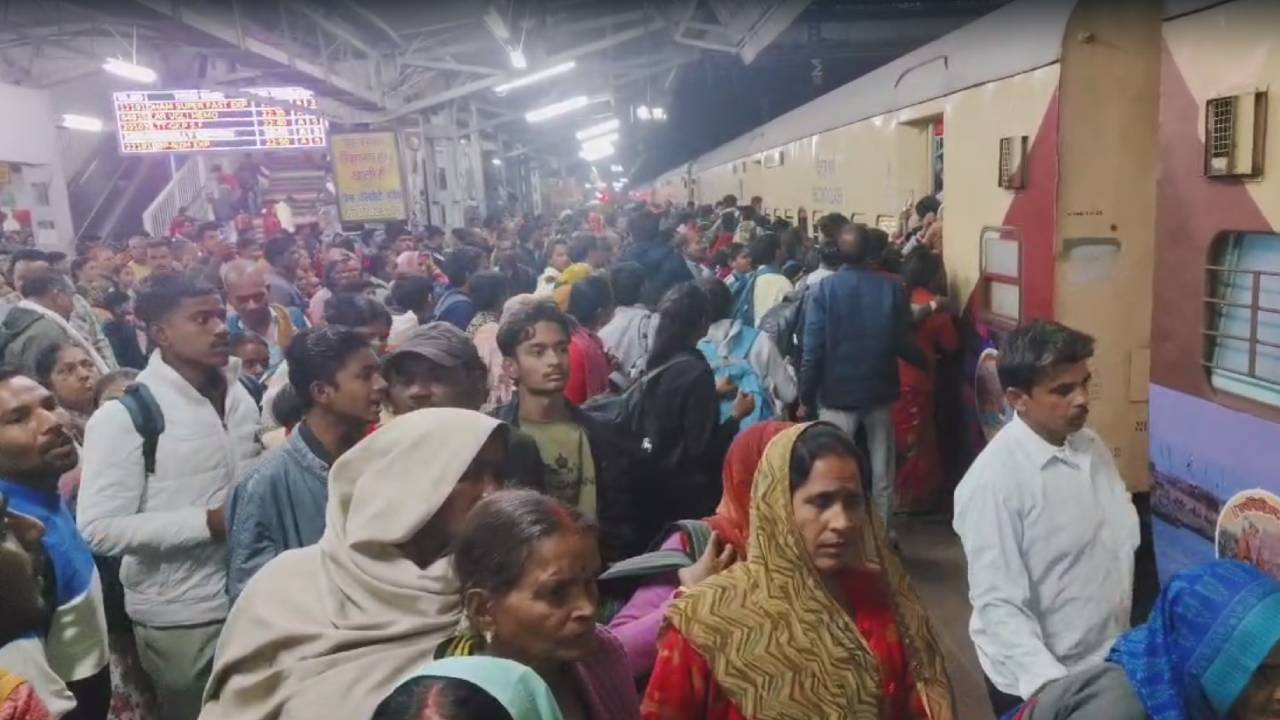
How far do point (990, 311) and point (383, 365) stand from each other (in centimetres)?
314

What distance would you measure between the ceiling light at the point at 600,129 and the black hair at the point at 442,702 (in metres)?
25.1

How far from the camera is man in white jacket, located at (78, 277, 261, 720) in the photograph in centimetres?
257

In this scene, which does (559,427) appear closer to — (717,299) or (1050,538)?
(1050,538)

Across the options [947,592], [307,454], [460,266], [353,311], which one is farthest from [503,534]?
[460,266]

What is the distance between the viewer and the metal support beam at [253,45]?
758 cm

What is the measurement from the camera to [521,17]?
1012 cm

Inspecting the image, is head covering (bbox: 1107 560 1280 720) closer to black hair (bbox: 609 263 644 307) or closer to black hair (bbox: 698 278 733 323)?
black hair (bbox: 698 278 733 323)

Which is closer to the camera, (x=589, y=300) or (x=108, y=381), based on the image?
(x=108, y=381)

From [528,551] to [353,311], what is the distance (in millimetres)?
2476

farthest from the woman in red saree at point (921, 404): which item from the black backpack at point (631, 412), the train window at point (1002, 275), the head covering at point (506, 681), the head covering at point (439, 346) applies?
the head covering at point (506, 681)

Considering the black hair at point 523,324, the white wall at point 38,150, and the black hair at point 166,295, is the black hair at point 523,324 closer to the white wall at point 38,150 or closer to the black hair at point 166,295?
the black hair at point 166,295

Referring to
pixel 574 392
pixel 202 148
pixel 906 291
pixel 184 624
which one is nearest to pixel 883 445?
pixel 906 291

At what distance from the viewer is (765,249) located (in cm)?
664

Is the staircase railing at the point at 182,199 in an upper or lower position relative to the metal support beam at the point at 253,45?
lower
